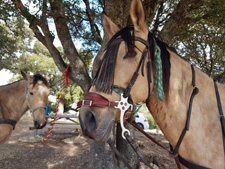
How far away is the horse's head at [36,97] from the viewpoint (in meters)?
4.26

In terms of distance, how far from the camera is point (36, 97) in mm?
4289

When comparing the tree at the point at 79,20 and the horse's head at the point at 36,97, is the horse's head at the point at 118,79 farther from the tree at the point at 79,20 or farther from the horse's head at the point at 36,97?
the horse's head at the point at 36,97

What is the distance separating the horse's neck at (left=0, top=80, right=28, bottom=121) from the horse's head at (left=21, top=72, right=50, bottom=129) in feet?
0.65

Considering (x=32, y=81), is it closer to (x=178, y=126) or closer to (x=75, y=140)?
(x=178, y=126)

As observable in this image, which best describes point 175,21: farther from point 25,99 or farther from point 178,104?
point 25,99

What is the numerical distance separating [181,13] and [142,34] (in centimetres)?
398

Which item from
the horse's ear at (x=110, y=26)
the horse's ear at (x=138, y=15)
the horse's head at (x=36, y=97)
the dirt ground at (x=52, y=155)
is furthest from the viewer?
the dirt ground at (x=52, y=155)

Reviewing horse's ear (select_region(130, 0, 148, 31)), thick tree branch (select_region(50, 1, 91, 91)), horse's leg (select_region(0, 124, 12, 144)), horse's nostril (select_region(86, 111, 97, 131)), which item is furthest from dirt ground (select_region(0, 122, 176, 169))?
horse's ear (select_region(130, 0, 148, 31))

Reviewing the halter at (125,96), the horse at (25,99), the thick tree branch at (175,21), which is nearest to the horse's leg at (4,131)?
the horse at (25,99)

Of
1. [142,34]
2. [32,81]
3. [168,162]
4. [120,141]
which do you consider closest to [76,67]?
[32,81]

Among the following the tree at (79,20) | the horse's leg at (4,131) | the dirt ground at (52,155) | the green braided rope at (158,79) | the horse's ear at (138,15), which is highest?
the tree at (79,20)

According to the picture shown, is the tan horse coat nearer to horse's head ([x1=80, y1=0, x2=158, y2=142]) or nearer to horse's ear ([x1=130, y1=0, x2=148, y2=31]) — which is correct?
horse's head ([x1=80, y1=0, x2=158, y2=142])

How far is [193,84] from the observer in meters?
1.62

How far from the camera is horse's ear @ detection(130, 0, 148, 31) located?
4.53 ft
